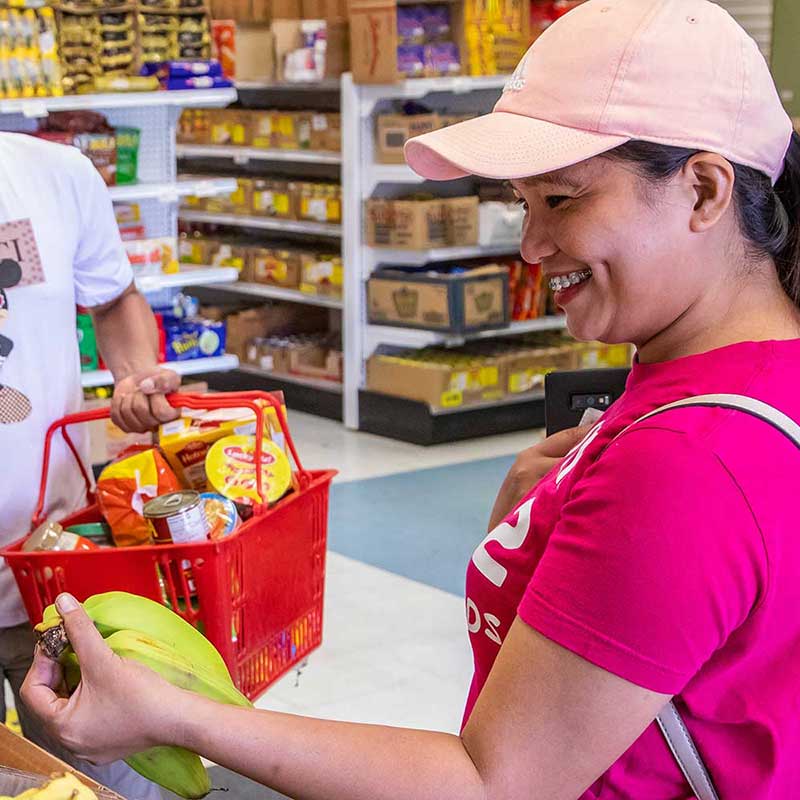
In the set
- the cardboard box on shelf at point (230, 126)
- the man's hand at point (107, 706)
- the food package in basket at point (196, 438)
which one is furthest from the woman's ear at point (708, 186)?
the cardboard box on shelf at point (230, 126)

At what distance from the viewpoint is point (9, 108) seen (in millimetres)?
5109

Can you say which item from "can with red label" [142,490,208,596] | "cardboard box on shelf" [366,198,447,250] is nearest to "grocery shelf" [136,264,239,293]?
"cardboard box on shelf" [366,198,447,250]

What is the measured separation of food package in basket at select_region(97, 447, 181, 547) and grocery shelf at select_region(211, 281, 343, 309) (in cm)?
536

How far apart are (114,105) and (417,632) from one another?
2.60 meters

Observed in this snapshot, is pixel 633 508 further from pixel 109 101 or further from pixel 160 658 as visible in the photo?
pixel 109 101

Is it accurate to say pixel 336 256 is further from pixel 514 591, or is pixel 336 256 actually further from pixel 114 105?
pixel 514 591

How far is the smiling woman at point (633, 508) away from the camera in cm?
107

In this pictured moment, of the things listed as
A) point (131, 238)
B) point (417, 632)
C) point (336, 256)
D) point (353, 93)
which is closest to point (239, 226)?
point (336, 256)

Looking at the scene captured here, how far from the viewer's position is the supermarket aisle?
12.9ft

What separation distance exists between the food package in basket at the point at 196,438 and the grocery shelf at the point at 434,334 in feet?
15.7

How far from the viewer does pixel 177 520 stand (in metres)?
1.74

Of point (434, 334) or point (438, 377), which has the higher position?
point (434, 334)

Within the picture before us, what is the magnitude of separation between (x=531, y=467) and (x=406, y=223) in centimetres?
527

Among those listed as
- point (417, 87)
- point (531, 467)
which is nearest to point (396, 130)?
point (417, 87)
